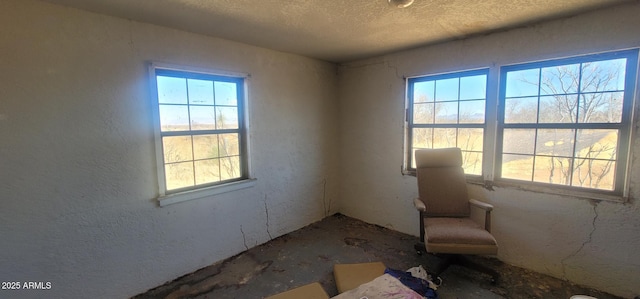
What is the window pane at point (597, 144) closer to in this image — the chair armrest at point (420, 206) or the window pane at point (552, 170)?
the window pane at point (552, 170)

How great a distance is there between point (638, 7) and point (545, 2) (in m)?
→ 0.67

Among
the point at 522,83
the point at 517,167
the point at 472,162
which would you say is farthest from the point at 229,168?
the point at 522,83

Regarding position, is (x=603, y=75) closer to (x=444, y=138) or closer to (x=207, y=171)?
Answer: (x=444, y=138)

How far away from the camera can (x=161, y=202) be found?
2230 millimetres

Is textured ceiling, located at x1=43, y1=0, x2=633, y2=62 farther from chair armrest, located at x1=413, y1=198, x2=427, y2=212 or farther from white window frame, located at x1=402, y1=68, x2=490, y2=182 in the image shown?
chair armrest, located at x1=413, y1=198, x2=427, y2=212

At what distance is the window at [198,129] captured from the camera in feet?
7.47

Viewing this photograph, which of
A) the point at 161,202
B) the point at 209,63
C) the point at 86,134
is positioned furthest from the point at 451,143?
the point at 86,134

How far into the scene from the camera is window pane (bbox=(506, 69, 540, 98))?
2.35m

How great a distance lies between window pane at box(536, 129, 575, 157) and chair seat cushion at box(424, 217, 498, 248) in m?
0.90

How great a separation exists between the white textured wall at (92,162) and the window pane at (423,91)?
5.92 feet

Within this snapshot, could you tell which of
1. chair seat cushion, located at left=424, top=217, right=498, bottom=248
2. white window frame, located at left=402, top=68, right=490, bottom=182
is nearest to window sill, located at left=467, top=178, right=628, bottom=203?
white window frame, located at left=402, top=68, right=490, bottom=182

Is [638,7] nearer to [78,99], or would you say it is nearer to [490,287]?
[490,287]

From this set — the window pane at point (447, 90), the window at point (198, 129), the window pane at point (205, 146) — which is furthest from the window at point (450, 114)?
the window pane at point (205, 146)

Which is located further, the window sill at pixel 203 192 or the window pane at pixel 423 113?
the window pane at pixel 423 113
